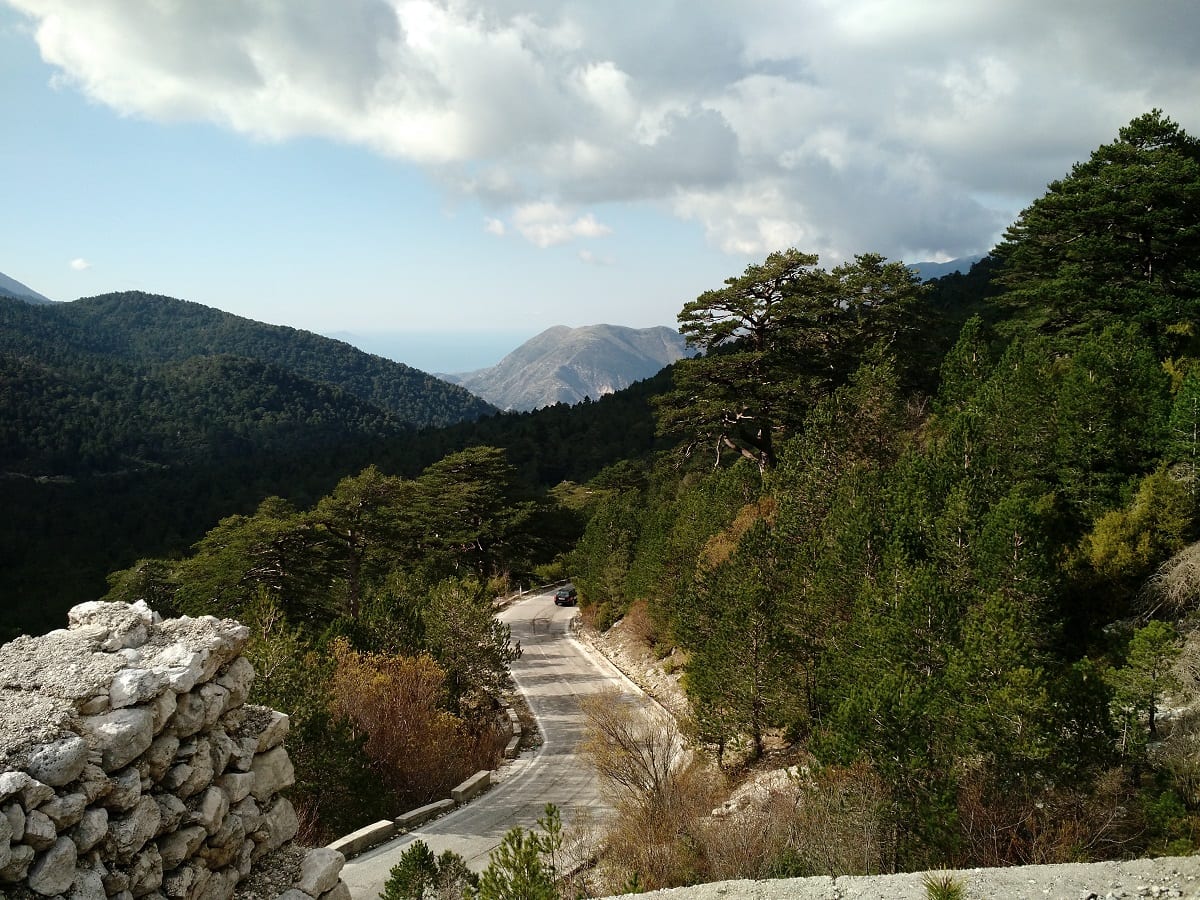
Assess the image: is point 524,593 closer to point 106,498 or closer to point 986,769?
point 986,769

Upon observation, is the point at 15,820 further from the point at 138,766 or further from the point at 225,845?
the point at 225,845

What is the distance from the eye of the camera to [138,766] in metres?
8.40

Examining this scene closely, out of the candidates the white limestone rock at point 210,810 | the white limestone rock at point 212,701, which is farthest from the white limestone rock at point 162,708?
the white limestone rock at point 210,810

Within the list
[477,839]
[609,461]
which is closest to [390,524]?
[477,839]

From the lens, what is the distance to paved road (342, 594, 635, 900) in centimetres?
1598

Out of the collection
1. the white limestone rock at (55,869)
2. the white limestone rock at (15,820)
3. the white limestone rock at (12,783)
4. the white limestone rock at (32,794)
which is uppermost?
the white limestone rock at (12,783)

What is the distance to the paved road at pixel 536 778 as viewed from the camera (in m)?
16.0

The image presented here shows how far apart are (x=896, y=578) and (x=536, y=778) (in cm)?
1248

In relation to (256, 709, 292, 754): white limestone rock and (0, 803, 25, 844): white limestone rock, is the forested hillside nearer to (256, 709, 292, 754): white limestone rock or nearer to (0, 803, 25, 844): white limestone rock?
(256, 709, 292, 754): white limestone rock

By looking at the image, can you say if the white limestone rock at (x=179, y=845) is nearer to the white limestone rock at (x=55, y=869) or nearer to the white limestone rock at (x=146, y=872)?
the white limestone rock at (x=146, y=872)

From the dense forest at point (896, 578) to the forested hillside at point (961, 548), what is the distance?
0.08 m

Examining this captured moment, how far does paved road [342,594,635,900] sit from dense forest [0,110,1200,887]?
1.86 m

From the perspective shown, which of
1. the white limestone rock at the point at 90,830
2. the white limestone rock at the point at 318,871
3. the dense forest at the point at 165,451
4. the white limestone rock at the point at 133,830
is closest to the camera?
the white limestone rock at the point at 90,830

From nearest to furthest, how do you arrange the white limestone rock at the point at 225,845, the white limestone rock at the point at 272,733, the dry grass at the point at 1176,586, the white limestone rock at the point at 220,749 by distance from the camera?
the white limestone rock at the point at 225,845
the white limestone rock at the point at 220,749
the white limestone rock at the point at 272,733
the dry grass at the point at 1176,586
